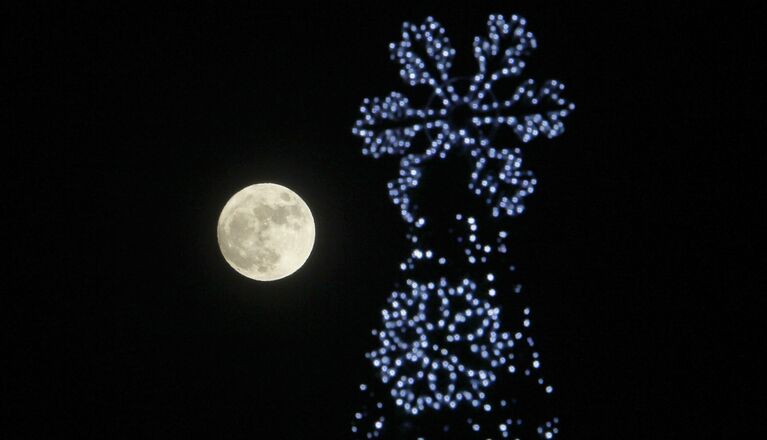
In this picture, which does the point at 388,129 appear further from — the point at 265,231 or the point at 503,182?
the point at 265,231

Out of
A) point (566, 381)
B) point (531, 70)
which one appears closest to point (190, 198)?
point (531, 70)

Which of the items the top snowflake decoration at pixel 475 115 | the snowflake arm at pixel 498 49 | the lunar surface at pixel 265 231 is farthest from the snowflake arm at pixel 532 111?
the lunar surface at pixel 265 231

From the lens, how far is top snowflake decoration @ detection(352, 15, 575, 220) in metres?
3.79

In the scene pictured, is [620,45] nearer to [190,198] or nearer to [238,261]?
[238,261]

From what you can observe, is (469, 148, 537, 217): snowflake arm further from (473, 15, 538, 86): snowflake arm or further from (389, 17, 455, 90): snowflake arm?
(389, 17, 455, 90): snowflake arm

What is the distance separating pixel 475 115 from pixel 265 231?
1.40 m

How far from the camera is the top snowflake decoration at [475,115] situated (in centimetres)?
379

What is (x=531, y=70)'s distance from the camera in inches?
166

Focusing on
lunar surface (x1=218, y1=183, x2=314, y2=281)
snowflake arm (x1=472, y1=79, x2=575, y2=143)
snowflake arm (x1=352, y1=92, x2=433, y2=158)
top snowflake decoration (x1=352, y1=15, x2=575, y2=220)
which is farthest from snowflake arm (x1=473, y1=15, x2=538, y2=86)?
lunar surface (x1=218, y1=183, x2=314, y2=281)

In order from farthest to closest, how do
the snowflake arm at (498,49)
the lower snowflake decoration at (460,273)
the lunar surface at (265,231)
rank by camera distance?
the lunar surface at (265,231) → the snowflake arm at (498,49) → the lower snowflake decoration at (460,273)

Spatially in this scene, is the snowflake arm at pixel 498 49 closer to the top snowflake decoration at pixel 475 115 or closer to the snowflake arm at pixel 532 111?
the top snowflake decoration at pixel 475 115

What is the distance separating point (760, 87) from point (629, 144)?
0.85m

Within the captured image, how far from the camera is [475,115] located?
3.92 meters

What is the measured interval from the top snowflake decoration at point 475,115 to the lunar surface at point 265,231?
2.00 ft
